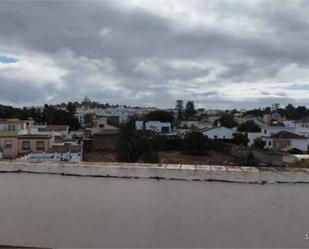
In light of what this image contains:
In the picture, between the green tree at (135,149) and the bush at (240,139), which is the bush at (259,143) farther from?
the green tree at (135,149)

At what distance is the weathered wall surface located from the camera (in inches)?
131

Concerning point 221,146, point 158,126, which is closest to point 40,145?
point 221,146

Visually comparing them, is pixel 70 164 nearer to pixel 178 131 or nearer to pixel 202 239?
pixel 202 239

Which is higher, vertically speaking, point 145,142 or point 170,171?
point 170,171

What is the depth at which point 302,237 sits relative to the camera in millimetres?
3311

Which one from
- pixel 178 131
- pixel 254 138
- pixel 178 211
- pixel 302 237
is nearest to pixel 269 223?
pixel 302 237

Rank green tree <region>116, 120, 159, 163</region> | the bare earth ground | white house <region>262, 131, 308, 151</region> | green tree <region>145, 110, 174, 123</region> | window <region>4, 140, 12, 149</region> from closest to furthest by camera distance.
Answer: green tree <region>116, 120, 159, 163</region>, the bare earth ground, window <region>4, 140, 12, 149</region>, white house <region>262, 131, 308, 151</region>, green tree <region>145, 110, 174, 123</region>

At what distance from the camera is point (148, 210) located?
11.3 feet

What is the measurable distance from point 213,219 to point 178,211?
273mm

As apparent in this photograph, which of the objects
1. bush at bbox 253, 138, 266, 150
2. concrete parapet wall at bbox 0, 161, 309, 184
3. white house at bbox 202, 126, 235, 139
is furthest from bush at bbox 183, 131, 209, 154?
concrete parapet wall at bbox 0, 161, 309, 184

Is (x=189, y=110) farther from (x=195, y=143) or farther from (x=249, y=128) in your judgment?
(x=195, y=143)

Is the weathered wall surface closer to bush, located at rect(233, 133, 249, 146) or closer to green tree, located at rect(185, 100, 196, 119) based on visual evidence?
bush, located at rect(233, 133, 249, 146)

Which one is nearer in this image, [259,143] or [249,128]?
[259,143]

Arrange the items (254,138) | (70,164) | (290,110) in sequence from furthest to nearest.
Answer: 1. (290,110)
2. (254,138)
3. (70,164)
